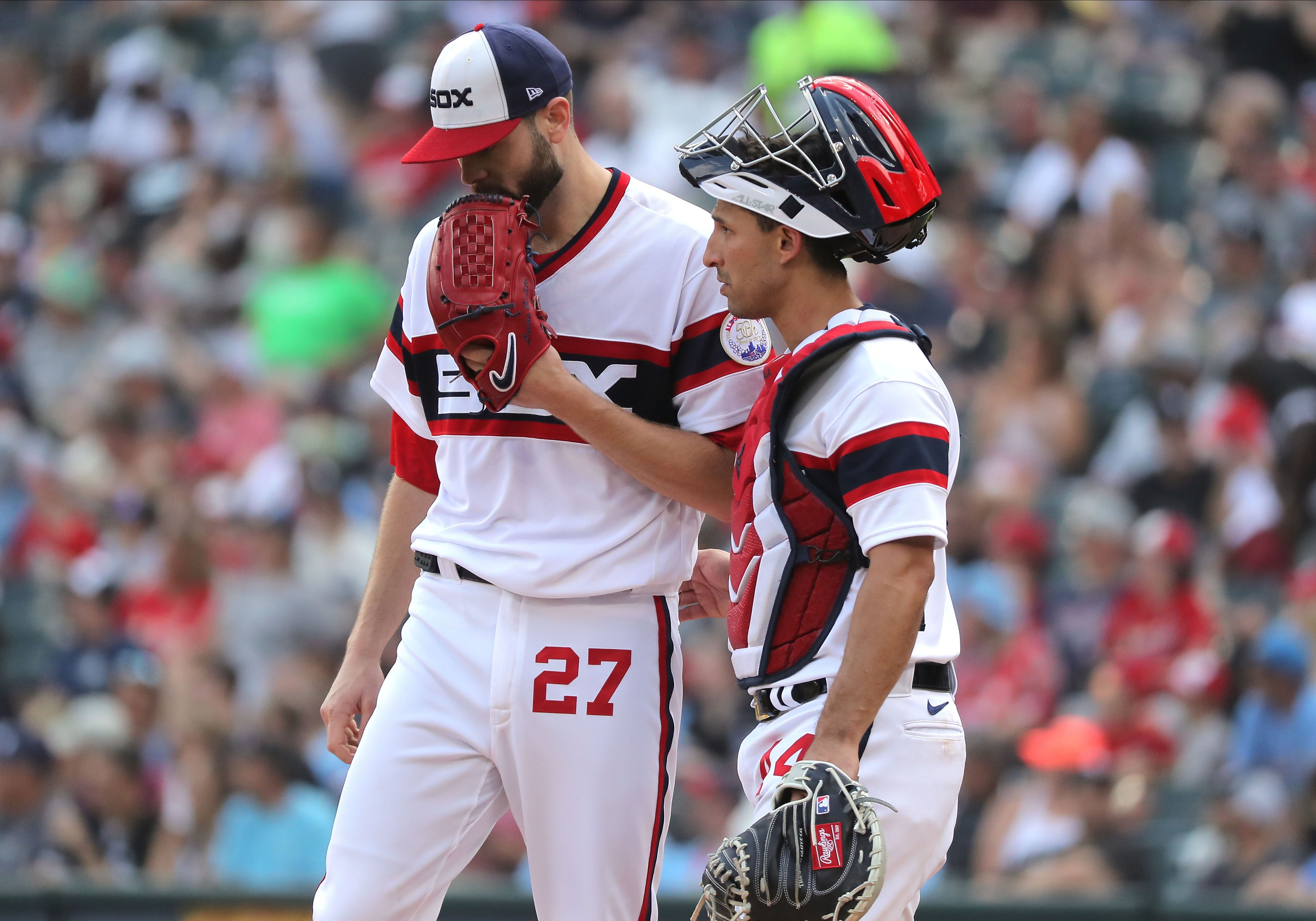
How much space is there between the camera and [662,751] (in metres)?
3.36

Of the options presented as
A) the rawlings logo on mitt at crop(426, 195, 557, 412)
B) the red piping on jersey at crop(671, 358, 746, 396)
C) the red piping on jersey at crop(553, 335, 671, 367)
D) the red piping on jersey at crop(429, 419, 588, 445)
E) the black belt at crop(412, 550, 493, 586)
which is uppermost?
the rawlings logo on mitt at crop(426, 195, 557, 412)

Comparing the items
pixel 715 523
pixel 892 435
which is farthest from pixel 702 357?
pixel 715 523

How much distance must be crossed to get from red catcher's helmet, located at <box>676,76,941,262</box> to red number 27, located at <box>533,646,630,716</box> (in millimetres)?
896

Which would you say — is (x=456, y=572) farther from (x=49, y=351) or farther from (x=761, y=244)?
(x=49, y=351)

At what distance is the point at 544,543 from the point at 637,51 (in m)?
8.03

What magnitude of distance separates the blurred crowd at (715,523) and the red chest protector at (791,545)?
11.0 feet

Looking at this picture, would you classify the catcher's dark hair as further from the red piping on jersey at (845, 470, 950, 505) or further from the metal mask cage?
the red piping on jersey at (845, 470, 950, 505)

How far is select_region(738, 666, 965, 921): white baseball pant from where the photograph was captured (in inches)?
112

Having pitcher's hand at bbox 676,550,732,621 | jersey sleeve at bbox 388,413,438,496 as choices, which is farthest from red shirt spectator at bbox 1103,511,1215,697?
jersey sleeve at bbox 388,413,438,496

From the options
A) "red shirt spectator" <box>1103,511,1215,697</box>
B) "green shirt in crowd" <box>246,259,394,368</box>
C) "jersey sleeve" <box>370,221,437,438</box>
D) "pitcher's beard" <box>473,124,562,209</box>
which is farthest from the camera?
"green shirt in crowd" <box>246,259,394,368</box>

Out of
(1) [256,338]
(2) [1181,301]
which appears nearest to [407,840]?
(2) [1181,301]

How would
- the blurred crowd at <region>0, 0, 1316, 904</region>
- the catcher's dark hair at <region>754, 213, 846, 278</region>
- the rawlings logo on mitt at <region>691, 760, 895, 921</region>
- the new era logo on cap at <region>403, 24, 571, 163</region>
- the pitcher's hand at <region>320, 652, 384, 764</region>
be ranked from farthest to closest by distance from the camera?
the blurred crowd at <region>0, 0, 1316, 904</region>
the pitcher's hand at <region>320, 652, 384, 764</region>
the new era logo on cap at <region>403, 24, 571, 163</region>
the catcher's dark hair at <region>754, 213, 846, 278</region>
the rawlings logo on mitt at <region>691, 760, 895, 921</region>

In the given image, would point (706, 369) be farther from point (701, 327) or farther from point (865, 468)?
point (865, 468)

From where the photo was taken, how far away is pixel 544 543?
3297 millimetres
